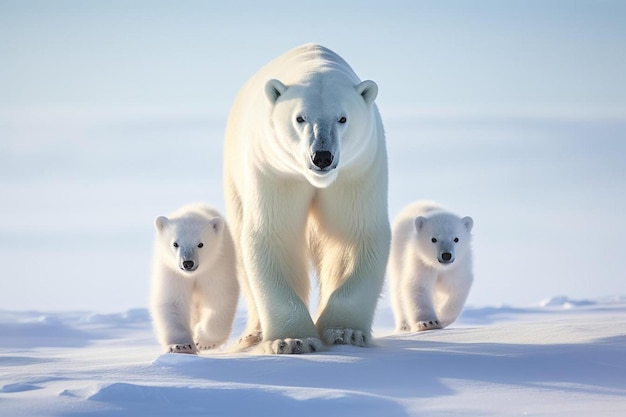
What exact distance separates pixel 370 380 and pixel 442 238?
3869 mm

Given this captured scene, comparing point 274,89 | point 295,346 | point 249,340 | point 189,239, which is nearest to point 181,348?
point 249,340

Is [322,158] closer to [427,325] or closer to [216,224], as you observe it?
[216,224]

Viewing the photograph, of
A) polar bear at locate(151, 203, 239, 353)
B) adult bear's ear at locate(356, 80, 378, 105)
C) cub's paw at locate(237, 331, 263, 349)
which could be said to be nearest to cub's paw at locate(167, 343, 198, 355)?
polar bear at locate(151, 203, 239, 353)

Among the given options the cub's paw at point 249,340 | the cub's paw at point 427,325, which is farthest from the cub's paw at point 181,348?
the cub's paw at point 427,325

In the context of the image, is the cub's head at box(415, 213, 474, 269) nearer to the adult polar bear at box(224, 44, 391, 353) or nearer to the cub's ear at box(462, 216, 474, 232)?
the cub's ear at box(462, 216, 474, 232)

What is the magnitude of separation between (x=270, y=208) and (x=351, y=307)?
0.89 meters

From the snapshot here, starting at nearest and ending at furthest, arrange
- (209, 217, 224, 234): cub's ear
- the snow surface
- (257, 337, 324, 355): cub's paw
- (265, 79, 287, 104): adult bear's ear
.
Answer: the snow surface < (257, 337, 324, 355): cub's paw < (265, 79, 287, 104): adult bear's ear < (209, 217, 224, 234): cub's ear

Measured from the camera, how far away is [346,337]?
688 cm

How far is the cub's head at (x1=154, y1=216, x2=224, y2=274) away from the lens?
8188 millimetres

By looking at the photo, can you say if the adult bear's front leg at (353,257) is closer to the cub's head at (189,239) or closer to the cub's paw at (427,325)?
the cub's head at (189,239)

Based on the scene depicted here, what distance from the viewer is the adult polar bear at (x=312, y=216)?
6641 mm

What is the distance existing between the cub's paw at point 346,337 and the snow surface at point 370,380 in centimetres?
11

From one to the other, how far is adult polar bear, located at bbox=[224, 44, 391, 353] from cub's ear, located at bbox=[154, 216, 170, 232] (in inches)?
56.6

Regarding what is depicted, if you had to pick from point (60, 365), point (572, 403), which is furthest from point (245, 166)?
point (572, 403)
